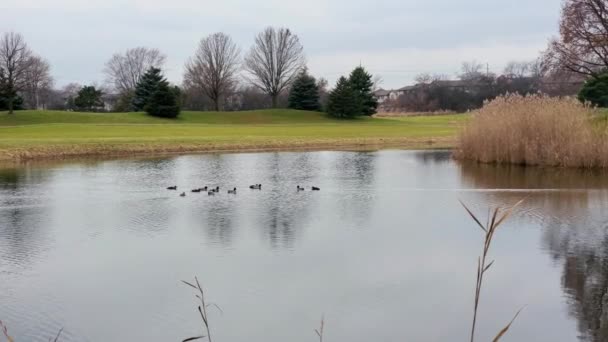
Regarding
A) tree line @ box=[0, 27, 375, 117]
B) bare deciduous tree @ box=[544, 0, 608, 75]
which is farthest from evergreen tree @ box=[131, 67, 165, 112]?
bare deciduous tree @ box=[544, 0, 608, 75]

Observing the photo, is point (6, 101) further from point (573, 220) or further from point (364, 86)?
point (573, 220)

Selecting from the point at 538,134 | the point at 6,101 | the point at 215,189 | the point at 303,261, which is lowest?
the point at 303,261

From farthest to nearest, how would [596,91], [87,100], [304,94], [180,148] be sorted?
[87,100] → [304,94] → [596,91] → [180,148]

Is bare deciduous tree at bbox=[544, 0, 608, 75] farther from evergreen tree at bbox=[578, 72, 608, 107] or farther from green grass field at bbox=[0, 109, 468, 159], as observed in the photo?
evergreen tree at bbox=[578, 72, 608, 107]

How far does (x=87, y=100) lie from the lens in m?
68.9

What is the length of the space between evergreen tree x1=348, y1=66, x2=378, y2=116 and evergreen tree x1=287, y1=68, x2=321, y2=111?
4480 millimetres

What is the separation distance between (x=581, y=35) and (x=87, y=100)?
55158mm

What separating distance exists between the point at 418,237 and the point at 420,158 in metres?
16.3

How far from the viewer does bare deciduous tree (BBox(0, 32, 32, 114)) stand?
5238cm

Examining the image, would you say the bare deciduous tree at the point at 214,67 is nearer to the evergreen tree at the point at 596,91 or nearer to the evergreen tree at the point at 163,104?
the evergreen tree at the point at 163,104

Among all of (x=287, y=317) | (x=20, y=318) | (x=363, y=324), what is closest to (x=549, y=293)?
(x=363, y=324)

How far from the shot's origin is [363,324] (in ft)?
21.9

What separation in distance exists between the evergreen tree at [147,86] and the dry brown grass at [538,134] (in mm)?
40229

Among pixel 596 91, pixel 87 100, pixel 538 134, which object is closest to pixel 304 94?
pixel 87 100
